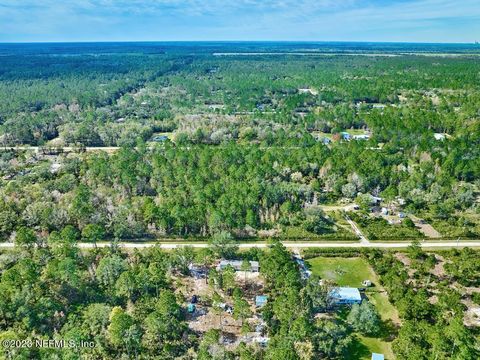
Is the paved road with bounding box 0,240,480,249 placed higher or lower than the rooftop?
higher

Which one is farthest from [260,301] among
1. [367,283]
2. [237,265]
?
[367,283]

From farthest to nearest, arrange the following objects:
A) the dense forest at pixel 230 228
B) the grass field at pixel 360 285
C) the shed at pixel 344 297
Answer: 1. the shed at pixel 344 297
2. the grass field at pixel 360 285
3. the dense forest at pixel 230 228

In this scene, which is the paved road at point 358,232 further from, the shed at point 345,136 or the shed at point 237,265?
the shed at point 345,136

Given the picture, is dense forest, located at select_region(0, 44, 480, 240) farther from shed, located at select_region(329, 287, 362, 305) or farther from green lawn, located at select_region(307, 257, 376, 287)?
shed, located at select_region(329, 287, 362, 305)

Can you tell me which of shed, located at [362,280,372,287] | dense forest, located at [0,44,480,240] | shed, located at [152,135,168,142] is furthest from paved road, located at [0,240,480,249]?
shed, located at [152,135,168,142]

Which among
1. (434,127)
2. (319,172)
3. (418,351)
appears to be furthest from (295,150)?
(418,351)

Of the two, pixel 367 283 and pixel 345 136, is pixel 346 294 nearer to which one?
pixel 367 283

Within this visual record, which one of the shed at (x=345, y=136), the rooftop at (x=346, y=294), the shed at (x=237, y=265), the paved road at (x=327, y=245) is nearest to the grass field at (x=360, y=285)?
the rooftop at (x=346, y=294)
